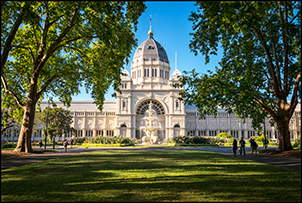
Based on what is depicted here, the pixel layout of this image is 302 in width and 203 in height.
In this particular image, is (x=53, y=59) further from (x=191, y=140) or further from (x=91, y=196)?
(x=191, y=140)

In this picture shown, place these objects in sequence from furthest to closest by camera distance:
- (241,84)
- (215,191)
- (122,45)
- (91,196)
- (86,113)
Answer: (86,113), (241,84), (122,45), (215,191), (91,196)

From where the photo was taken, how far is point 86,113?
6888 cm

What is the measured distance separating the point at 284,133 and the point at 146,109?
46896 millimetres

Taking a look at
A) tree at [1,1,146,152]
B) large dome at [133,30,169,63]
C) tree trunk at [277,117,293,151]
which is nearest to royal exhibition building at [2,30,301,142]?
large dome at [133,30,169,63]

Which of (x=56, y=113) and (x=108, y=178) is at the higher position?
(x=56, y=113)

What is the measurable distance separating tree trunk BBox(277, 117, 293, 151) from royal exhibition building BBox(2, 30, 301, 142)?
41076mm

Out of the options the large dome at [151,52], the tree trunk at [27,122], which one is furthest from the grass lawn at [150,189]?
the large dome at [151,52]

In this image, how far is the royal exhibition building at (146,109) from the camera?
61.4 meters

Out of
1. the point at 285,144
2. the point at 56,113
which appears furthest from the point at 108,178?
the point at 56,113

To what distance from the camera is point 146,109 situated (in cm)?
6456

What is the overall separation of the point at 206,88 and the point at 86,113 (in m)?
56.1

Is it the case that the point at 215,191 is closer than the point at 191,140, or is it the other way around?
the point at 215,191

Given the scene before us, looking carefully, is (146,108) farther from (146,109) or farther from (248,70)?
(248,70)

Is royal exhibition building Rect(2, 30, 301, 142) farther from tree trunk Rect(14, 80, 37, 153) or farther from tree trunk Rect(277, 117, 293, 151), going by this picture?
tree trunk Rect(277, 117, 293, 151)
